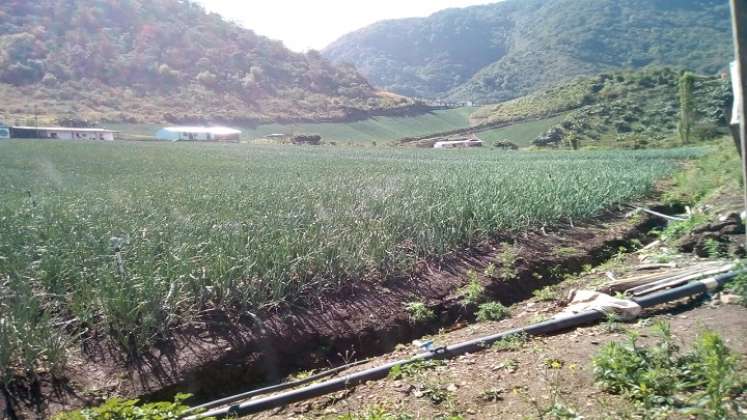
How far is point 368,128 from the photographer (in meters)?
67.0

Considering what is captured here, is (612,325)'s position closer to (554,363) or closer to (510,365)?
(554,363)

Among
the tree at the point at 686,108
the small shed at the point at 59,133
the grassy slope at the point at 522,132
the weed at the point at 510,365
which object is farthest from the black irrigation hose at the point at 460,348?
the small shed at the point at 59,133

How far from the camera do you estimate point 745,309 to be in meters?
3.78

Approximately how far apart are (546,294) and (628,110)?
46.6 m

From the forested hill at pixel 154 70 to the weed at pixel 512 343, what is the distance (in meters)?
64.8

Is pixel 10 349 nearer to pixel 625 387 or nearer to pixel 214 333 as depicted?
pixel 214 333

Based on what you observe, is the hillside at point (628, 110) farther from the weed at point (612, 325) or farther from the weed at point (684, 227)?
the weed at point (612, 325)

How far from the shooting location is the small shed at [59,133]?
44.5 meters

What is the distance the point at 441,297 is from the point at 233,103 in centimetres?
7802

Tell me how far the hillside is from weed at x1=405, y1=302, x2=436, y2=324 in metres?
38.5

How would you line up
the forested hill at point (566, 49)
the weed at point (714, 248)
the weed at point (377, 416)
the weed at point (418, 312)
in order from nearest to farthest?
the weed at point (377, 416), the weed at point (418, 312), the weed at point (714, 248), the forested hill at point (566, 49)

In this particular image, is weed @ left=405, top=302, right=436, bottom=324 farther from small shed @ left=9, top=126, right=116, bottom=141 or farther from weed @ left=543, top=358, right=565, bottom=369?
small shed @ left=9, top=126, right=116, bottom=141

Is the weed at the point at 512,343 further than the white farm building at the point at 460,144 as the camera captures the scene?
No

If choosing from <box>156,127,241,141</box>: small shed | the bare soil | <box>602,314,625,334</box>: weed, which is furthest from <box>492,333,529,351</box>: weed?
<box>156,127,241,141</box>: small shed
